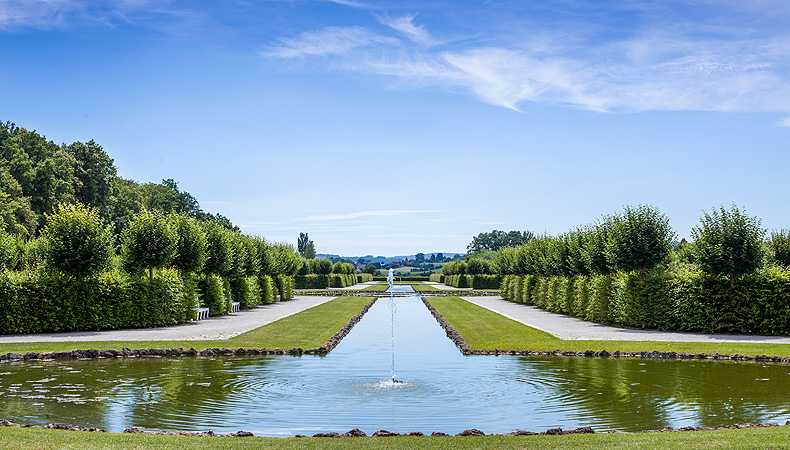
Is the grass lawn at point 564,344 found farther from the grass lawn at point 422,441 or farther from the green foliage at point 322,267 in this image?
the green foliage at point 322,267

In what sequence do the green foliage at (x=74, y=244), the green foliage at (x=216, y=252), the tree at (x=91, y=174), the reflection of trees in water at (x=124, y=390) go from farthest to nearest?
the tree at (x=91, y=174) < the green foliage at (x=216, y=252) < the green foliage at (x=74, y=244) < the reflection of trees in water at (x=124, y=390)

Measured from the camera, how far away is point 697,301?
2175cm

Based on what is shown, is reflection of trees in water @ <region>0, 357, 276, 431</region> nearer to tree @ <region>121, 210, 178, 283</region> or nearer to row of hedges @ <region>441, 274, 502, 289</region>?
tree @ <region>121, 210, 178, 283</region>

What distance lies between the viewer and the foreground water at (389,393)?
952 centimetres

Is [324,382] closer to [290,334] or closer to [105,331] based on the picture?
[290,334]

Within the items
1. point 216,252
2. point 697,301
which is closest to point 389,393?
point 697,301

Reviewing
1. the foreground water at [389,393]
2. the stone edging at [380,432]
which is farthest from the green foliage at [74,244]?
the stone edging at [380,432]

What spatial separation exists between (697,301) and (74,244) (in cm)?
2095

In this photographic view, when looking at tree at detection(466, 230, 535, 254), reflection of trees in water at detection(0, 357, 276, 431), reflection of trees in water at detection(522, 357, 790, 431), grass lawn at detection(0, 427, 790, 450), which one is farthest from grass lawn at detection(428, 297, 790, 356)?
tree at detection(466, 230, 535, 254)

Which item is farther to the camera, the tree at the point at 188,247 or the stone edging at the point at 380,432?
the tree at the point at 188,247

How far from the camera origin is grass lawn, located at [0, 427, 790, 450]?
24.3ft

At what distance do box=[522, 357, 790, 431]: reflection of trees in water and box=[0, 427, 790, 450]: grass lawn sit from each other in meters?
1.21

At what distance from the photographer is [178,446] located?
7559 millimetres

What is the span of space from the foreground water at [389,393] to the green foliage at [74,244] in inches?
292
